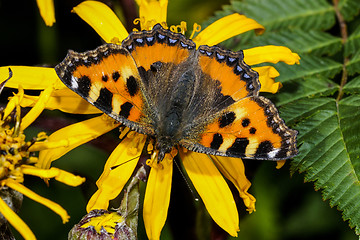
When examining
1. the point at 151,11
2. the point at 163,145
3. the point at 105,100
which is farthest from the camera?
the point at 151,11

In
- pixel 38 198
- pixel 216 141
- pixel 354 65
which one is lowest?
pixel 38 198

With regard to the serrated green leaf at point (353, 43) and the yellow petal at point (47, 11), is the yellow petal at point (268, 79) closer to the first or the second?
the serrated green leaf at point (353, 43)

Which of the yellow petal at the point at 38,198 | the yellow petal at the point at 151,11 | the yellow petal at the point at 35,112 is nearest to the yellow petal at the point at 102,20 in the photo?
the yellow petal at the point at 151,11

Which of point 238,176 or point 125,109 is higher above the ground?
point 125,109

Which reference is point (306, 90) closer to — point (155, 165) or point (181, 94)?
point (181, 94)

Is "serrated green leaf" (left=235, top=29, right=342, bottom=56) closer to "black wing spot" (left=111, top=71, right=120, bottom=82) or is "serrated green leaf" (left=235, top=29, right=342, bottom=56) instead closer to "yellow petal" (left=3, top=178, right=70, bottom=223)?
"black wing spot" (left=111, top=71, right=120, bottom=82)

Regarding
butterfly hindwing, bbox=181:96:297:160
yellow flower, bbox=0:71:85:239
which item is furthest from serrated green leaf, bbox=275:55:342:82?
yellow flower, bbox=0:71:85:239

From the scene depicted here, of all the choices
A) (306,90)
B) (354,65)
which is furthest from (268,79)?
(354,65)

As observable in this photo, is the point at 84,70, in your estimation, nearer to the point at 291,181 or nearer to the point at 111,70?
the point at 111,70
